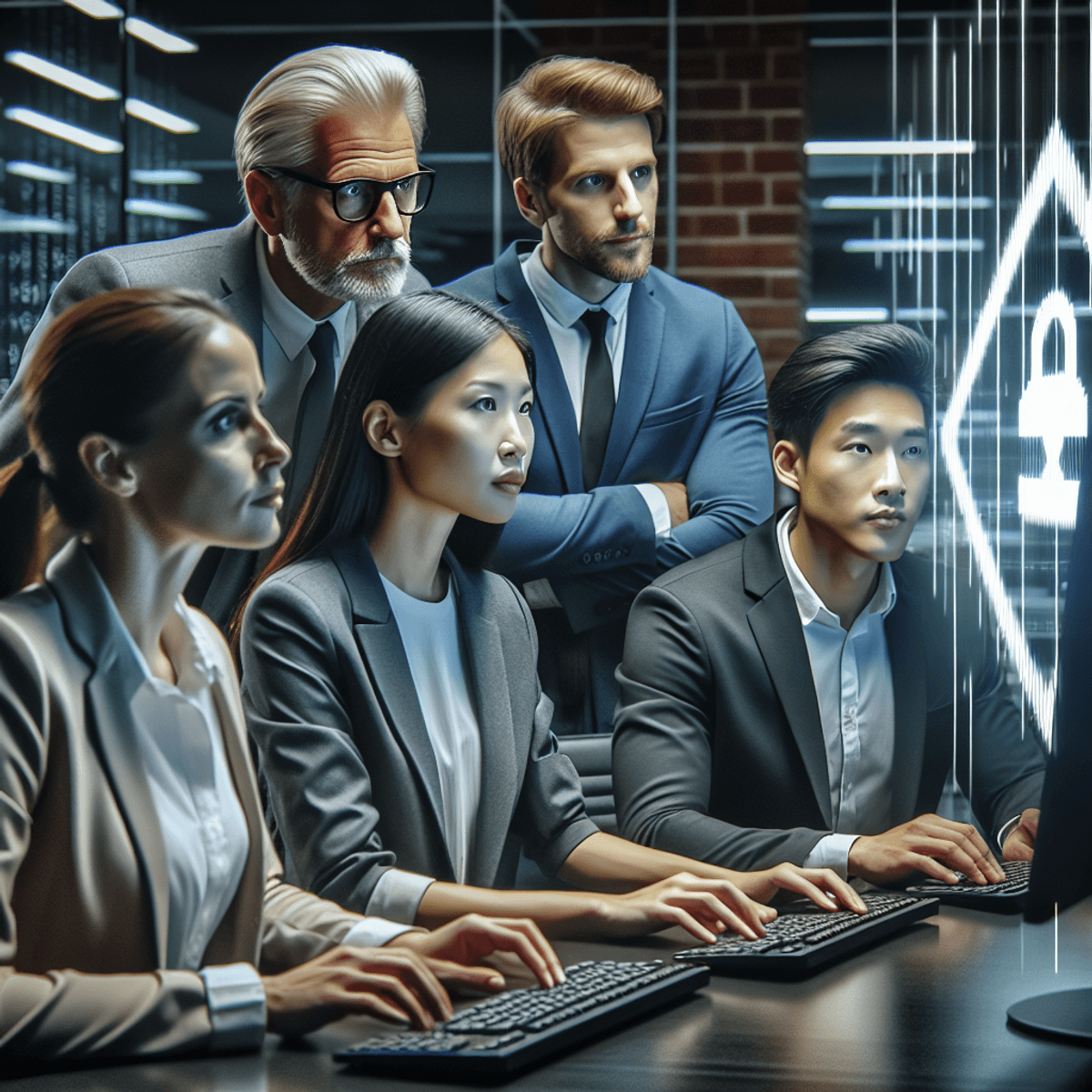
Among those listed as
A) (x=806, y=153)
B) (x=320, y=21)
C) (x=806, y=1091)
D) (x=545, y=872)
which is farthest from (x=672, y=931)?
(x=320, y=21)

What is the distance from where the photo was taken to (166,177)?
228 centimetres

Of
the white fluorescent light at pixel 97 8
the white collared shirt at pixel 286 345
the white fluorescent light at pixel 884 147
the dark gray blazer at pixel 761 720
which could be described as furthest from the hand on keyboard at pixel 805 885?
the white fluorescent light at pixel 97 8

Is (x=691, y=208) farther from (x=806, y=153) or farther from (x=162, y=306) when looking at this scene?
(x=162, y=306)

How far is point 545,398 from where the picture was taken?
2.30 m

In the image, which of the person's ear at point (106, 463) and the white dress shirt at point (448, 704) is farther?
the white dress shirt at point (448, 704)

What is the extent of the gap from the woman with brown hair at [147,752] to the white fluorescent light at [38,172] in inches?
27.7

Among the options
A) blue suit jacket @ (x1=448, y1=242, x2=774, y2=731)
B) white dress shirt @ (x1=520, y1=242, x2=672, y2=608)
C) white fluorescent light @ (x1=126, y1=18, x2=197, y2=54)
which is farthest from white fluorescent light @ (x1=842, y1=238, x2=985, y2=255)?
white fluorescent light @ (x1=126, y1=18, x2=197, y2=54)

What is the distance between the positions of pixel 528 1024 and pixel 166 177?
1.53 meters

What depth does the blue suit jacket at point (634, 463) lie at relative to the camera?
230 centimetres

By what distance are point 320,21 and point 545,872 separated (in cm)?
144

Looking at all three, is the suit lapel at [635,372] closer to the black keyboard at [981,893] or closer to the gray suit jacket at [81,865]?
the black keyboard at [981,893]

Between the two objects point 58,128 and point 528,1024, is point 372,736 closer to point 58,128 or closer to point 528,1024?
point 528,1024

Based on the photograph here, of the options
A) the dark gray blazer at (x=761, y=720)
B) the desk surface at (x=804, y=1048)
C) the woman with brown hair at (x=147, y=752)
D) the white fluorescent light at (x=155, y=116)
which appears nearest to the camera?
the desk surface at (x=804, y=1048)

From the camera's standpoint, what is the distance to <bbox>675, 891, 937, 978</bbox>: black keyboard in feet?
5.38
